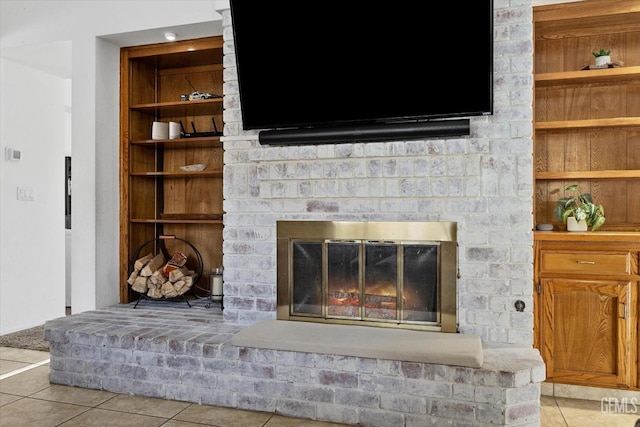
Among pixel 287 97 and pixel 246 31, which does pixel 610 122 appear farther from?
pixel 246 31

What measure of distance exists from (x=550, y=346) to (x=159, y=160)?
304cm

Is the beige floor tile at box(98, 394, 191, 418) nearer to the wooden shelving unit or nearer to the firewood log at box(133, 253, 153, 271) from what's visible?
the firewood log at box(133, 253, 153, 271)

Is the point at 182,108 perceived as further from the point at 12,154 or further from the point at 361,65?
the point at 361,65

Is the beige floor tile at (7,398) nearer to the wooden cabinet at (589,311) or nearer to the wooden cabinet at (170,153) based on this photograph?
the wooden cabinet at (170,153)

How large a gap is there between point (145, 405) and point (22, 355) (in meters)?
1.38

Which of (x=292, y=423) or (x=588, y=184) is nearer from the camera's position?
(x=292, y=423)

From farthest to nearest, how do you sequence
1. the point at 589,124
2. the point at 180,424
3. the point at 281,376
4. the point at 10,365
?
the point at 10,365, the point at 589,124, the point at 281,376, the point at 180,424

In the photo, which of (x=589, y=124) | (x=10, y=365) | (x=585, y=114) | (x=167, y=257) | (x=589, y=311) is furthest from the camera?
(x=167, y=257)

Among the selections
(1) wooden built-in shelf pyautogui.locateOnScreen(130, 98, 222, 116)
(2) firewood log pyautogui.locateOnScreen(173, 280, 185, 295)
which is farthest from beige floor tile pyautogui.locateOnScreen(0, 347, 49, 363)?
(1) wooden built-in shelf pyautogui.locateOnScreen(130, 98, 222, 116)

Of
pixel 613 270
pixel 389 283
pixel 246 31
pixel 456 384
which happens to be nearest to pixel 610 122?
pixel 613 270

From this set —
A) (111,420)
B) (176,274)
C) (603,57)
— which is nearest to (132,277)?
(176,274)

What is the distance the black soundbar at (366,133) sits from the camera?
2.41 metres

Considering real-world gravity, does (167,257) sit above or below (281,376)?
above

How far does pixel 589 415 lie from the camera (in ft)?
7.81
